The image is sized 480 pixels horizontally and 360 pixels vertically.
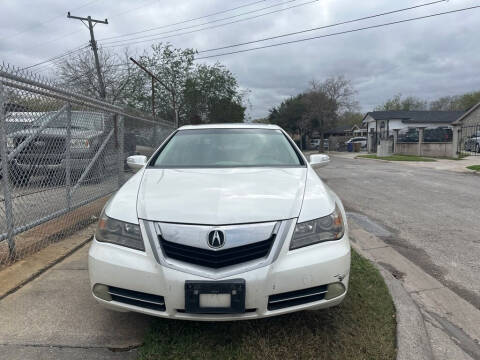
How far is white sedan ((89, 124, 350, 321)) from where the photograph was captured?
6.14ft

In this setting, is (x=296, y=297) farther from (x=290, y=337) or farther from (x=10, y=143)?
(x=10, y=143)

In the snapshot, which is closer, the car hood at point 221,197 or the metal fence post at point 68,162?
the car hood at point 221,197

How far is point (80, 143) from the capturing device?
4.85 meters

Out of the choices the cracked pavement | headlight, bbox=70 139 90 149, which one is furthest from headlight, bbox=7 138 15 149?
the cracked pavement

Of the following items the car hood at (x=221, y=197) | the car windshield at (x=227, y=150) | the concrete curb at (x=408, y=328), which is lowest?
the concrete curb at (x=408, y=328)

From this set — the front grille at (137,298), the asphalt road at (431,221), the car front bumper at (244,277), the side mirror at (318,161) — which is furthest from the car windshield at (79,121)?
the asphalt road at (431,221)

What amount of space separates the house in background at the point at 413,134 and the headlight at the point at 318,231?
2337cm

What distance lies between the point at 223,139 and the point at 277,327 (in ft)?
6.41

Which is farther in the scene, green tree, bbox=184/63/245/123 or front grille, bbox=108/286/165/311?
green tree, bbox=184/63/245/123

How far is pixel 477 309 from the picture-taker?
2.72m

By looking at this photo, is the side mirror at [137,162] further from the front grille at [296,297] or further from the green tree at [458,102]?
the green tree at [458,102]

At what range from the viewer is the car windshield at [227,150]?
317 centimetres

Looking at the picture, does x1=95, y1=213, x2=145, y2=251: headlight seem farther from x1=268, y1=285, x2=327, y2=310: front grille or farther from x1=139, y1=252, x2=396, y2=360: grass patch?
x1=268, y1=285, x2=327, y2=310: front grille

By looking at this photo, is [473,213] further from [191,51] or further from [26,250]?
[191,51]
